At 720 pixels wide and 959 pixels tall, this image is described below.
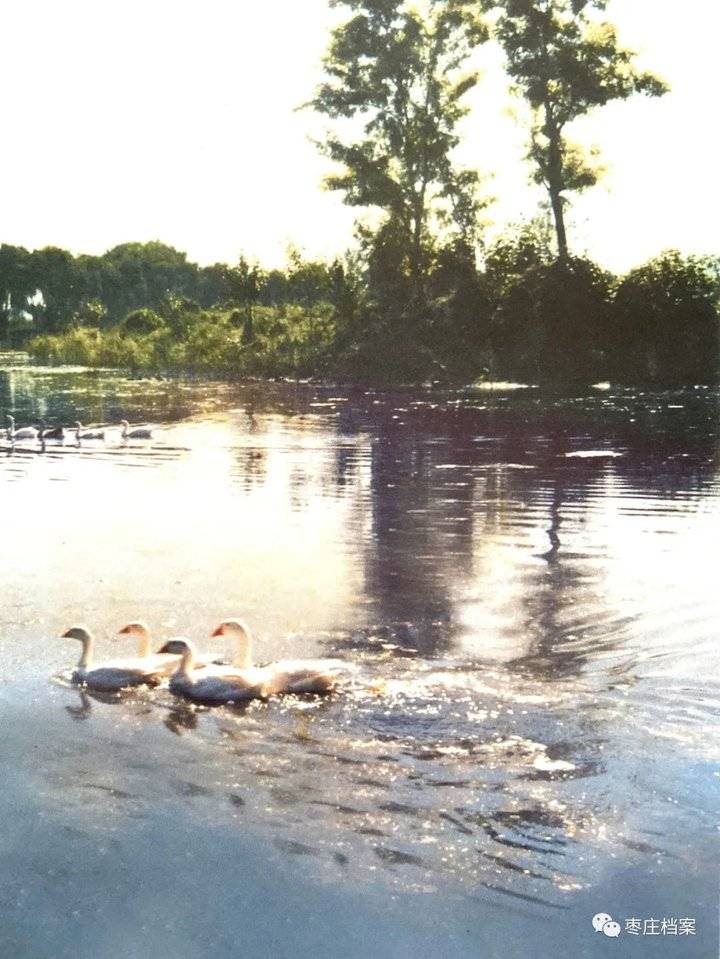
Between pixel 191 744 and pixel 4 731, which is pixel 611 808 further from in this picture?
pixel 4 731

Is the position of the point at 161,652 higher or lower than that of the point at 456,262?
lower

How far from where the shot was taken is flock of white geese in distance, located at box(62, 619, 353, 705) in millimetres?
8922

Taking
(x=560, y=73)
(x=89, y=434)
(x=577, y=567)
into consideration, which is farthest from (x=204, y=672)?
(x=560, y=73)

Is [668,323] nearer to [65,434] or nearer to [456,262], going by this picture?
[456,262]

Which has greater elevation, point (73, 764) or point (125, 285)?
point (125, 285)

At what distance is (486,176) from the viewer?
5250 cm

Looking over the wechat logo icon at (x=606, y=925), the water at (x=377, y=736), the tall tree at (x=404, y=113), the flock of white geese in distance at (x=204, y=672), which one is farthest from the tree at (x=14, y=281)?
→ the wechat logo icon at (x=606, y=925)

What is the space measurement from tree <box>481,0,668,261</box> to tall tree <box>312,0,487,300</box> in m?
4.67

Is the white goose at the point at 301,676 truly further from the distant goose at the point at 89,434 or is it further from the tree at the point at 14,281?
the tree at the point at 14,281

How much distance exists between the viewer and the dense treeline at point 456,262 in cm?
4103

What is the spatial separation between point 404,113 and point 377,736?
1863 inches

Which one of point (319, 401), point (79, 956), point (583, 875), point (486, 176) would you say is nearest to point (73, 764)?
point (79, 956)

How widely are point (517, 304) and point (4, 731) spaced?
1523 inches

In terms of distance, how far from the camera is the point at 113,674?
364 inches
